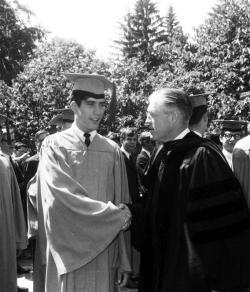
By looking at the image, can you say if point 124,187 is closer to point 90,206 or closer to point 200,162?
point 90,206

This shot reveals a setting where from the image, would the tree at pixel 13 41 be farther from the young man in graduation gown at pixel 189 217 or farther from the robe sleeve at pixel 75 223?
the young man in graduation gown at pixel 189 217

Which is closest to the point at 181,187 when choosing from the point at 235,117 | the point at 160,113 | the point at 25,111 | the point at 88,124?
the point at 160,113

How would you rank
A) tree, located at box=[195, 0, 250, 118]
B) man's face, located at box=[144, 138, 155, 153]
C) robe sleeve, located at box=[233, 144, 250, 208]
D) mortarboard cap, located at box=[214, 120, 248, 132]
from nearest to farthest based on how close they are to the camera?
1. robe sleeve, located at box=[233, 144, 250, 208]
2. mortarboard cap, located at box=[214, 120, 248, 132]
3. man's face, located at box=[144, 138, 155, 153]
4. tree, located at box=[195, 0, 250, 118]

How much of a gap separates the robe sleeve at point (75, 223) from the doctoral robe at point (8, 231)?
1050 mm

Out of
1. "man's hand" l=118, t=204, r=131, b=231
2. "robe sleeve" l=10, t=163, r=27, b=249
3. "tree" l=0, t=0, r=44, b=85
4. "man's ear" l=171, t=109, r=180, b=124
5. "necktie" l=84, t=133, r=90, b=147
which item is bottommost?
"robe sleeve" l=10, t=163, r=27, b=249

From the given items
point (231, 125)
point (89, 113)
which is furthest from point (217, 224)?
point (231, 125)

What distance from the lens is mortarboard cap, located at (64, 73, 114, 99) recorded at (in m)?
3.49

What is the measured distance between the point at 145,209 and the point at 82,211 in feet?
1.55

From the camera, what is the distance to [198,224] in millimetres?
2863

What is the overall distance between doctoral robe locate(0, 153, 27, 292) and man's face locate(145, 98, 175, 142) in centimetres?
168

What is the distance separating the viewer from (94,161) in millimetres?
3326

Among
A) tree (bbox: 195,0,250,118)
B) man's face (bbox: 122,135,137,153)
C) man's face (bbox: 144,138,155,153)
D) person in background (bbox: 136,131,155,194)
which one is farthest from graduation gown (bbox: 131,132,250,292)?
tree (bbox: 195,0,250,118)

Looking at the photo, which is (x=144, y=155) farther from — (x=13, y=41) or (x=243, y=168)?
(x=13, y=41)

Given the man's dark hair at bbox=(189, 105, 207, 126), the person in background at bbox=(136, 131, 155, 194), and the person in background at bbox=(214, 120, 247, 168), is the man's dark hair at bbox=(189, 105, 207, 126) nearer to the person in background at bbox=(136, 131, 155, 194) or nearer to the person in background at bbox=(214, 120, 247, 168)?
the person in background at bbox=(136, 131, 155, 194)
